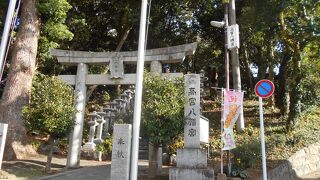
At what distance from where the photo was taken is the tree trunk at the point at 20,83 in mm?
14984

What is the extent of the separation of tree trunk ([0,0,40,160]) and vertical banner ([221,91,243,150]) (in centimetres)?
893

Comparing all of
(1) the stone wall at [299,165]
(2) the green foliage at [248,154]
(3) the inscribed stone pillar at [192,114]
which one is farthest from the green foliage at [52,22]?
(1) the stone wall at [299,165]

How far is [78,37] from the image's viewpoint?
2356cm

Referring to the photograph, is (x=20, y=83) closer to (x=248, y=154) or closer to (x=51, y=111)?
(x=51, y=111)

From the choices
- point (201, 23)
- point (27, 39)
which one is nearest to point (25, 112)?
point (27, 39)

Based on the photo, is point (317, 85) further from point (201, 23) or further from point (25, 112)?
point (25, 112)

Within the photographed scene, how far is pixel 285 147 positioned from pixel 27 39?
12404mm

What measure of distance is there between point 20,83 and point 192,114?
8.56m

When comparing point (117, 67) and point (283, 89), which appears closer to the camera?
point (117, 67)

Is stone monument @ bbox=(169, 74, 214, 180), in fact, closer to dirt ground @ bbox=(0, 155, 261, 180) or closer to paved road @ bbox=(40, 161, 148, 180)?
dirt ground @ bbox=(0, 155, 261, 180)

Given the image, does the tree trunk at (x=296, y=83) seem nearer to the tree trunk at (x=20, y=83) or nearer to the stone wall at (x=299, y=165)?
the stone wall at (x=299, y=165)

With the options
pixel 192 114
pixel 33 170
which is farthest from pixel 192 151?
pixel 33 170

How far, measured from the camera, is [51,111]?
1233 centimetres

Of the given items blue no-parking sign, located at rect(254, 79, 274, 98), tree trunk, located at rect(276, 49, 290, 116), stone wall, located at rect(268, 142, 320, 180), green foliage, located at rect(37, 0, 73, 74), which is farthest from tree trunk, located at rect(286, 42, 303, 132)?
green foliage, located at rect(37, 0, 73, 74)
